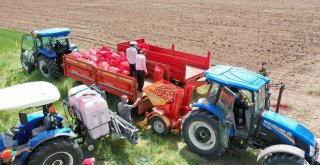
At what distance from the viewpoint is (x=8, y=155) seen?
5355 mm

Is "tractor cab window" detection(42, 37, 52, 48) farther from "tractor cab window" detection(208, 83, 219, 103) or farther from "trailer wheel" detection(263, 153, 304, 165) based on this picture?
"trailer wheel" detection(263, 153, 304, 165)

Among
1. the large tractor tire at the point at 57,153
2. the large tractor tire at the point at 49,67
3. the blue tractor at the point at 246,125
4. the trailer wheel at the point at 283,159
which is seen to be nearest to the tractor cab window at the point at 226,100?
the blue tractor at the point at 246,125

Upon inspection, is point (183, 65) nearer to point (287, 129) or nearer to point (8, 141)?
point (287, 129)

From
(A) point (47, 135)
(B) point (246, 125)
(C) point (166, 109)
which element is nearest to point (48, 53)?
(C) point (166, 109)

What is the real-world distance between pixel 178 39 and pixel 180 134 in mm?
9299

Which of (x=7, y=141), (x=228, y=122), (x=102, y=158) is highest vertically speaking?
(x=228, y=122)

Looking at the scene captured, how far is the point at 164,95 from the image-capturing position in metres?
7.75

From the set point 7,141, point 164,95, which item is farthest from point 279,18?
point 7,141

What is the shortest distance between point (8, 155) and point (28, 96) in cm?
107

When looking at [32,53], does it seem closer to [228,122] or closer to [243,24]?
[228,122]

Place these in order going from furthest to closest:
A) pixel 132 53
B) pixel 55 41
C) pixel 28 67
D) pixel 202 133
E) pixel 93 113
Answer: pixel 28 67
pixel 55 41
pixel 132 53
pixel 202 133
pixel 93 113

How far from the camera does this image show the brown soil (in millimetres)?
11648

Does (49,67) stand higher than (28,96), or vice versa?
(28,96)

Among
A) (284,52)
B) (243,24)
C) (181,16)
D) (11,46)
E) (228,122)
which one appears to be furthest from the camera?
(181,16)
